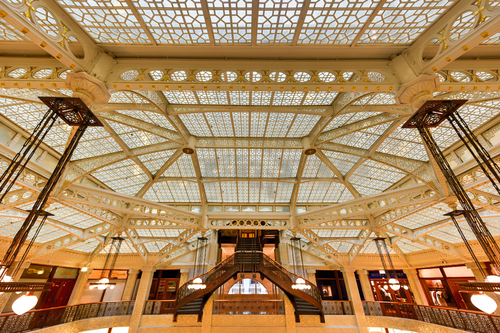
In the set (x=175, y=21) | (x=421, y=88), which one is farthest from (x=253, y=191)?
(x=175, y=21)

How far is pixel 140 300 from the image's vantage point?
18078mm

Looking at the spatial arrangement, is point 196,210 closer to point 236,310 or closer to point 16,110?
point 236,310

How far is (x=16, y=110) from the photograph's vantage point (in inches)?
339

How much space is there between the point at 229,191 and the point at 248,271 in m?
6.09

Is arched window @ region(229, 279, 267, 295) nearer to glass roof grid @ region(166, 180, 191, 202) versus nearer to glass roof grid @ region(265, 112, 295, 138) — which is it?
glass roof grid @ region(166, 180, 191, 202)

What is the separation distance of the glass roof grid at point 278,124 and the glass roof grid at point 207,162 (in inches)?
150

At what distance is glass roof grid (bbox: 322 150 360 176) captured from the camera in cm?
1316

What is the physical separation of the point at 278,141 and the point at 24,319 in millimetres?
17799

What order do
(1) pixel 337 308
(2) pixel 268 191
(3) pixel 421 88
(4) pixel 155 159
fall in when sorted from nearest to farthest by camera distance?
1. (3) pixel 421 88
2. (4) pixel 155 159
3. (2) pixel 268 191
4. (1) pixel 337 308

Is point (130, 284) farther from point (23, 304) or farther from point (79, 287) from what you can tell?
point (23, 304)

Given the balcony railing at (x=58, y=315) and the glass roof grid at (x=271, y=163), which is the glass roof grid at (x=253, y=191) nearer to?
the glass roof grid at (x=271, y=163)

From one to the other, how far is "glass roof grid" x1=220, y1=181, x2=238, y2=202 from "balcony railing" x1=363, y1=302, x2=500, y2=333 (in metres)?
14.9

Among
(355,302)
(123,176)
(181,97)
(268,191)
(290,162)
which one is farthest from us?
(355,302)

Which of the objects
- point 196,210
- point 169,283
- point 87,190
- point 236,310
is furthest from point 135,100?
point 169,283
